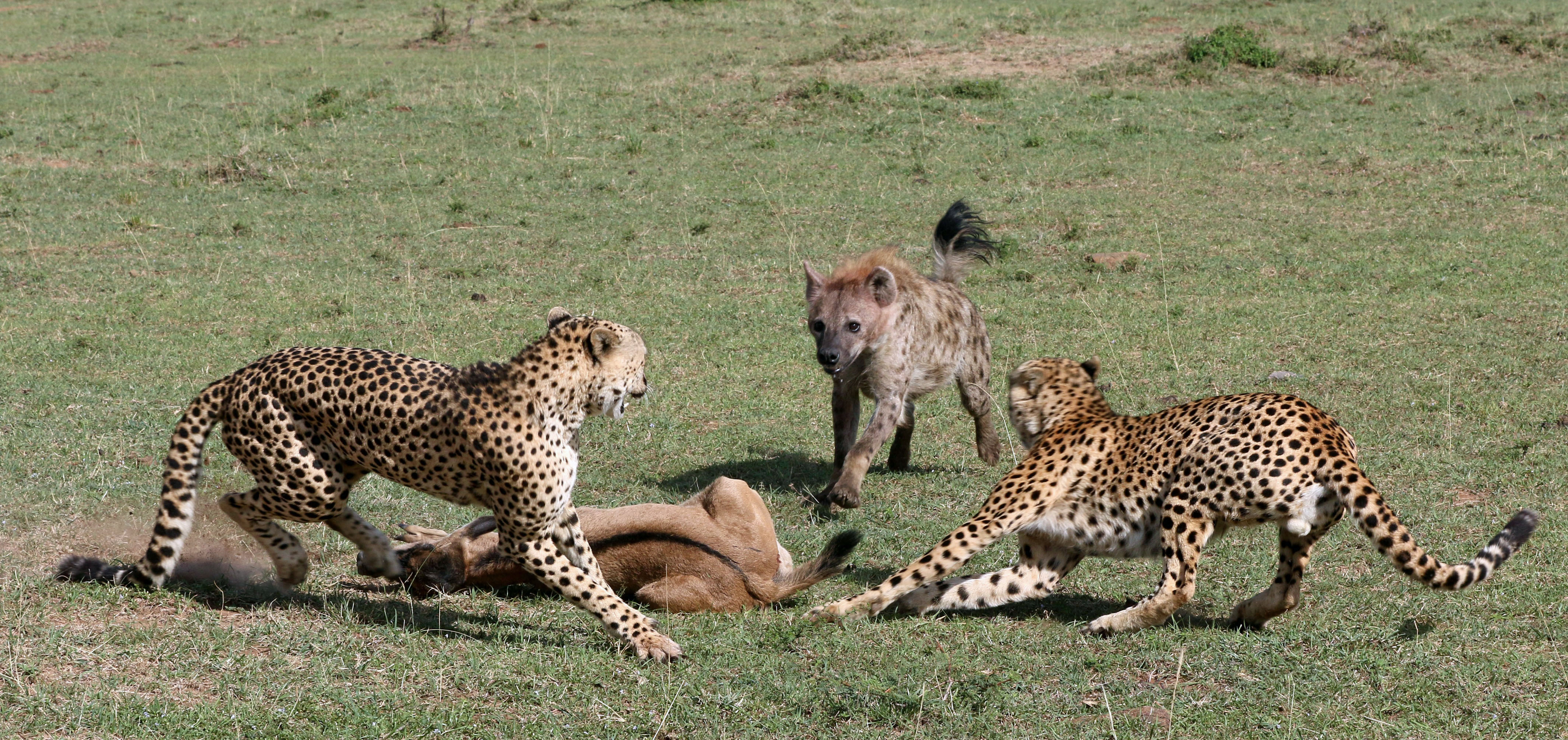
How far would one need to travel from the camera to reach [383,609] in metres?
5.82

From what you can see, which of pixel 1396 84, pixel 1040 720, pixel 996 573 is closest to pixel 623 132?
pixel 1396 84

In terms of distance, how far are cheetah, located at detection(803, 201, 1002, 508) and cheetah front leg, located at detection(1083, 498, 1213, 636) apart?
7.35 feet

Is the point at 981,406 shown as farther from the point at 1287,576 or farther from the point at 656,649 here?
the point at 656,649

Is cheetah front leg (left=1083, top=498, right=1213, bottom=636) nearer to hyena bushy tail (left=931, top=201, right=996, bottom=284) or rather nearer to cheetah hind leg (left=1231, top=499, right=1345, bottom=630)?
cheetah hind leg (left=1231, top=499, right=1345, bottom=630)

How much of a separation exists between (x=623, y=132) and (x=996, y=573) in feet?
37.6

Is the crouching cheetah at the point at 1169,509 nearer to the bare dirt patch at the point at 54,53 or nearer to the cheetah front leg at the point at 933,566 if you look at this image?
the cheetah front leg at the point at 933,566

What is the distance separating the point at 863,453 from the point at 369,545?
2696 millimetres

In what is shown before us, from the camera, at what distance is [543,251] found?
12.8 m

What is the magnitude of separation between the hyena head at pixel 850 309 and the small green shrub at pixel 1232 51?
1156cm

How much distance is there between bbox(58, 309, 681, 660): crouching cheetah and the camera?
212 inches

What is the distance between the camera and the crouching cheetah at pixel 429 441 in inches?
212

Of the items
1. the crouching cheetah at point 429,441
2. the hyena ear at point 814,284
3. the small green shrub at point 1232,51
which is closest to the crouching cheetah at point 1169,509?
the crouching cheetah at point 429,441

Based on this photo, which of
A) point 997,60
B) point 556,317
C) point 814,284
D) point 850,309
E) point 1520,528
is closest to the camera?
point 1520,528

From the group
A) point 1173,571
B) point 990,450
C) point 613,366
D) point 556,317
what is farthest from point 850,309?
point 1173,571
